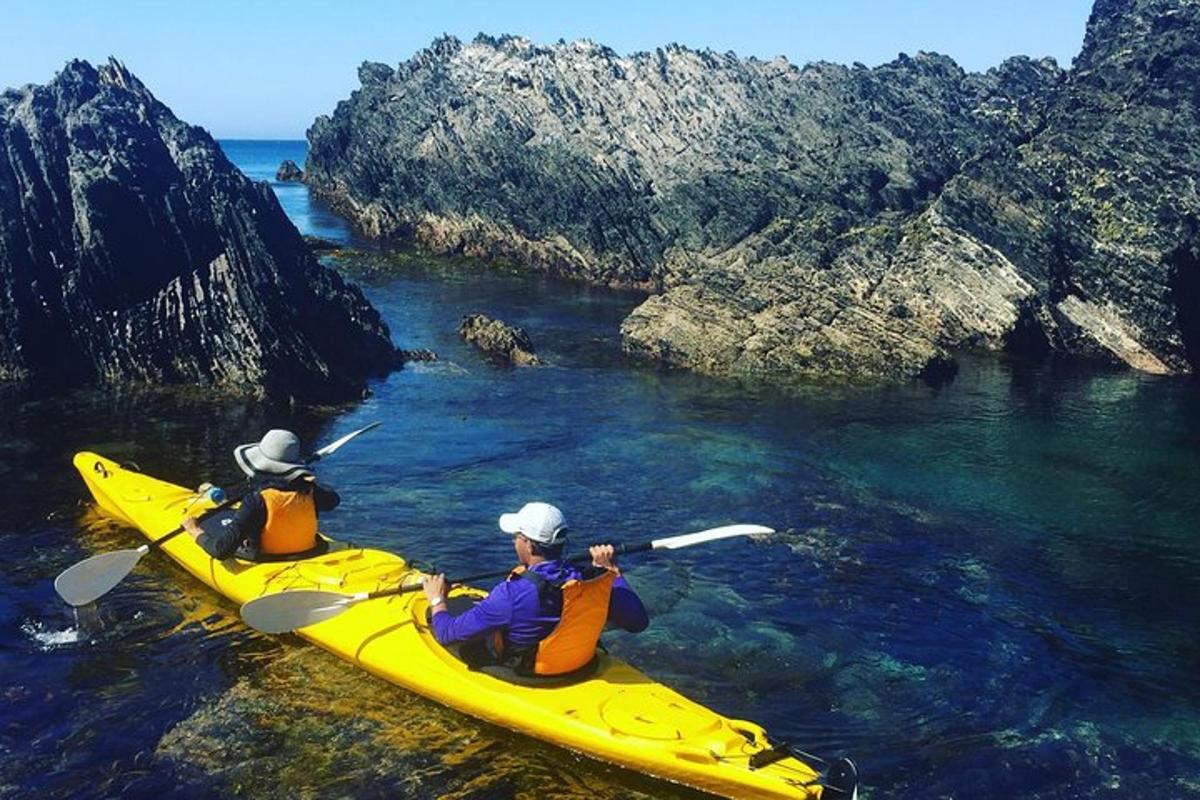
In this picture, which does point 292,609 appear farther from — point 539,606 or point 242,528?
point 539,606

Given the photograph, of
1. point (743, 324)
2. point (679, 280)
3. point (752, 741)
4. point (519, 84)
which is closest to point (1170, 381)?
point (743, 324)

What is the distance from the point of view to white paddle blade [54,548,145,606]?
35.8 feet

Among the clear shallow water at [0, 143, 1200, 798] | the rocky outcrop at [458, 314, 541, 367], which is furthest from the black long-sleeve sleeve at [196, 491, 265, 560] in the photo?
the rocky outcrop at [458, 314, 541, 367]

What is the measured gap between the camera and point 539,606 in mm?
8570

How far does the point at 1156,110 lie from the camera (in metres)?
33.2

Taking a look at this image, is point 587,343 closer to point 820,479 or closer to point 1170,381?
point 820,479

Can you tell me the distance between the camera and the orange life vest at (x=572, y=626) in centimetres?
848

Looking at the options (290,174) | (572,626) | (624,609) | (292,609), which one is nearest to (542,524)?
(572,626)

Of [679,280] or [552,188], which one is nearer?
[679,280]

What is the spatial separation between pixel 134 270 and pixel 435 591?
15.4 meters

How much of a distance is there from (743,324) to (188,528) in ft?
62.4

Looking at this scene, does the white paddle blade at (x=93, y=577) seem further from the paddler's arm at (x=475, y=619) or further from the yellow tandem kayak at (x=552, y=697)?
the paddler's arm at (x=475, y=619)

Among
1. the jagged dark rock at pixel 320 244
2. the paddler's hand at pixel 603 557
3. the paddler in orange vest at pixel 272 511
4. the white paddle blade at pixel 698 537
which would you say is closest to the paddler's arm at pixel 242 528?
the paddler in orange vest at pixel 272 511

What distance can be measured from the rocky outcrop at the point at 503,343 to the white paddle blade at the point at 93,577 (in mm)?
15953
